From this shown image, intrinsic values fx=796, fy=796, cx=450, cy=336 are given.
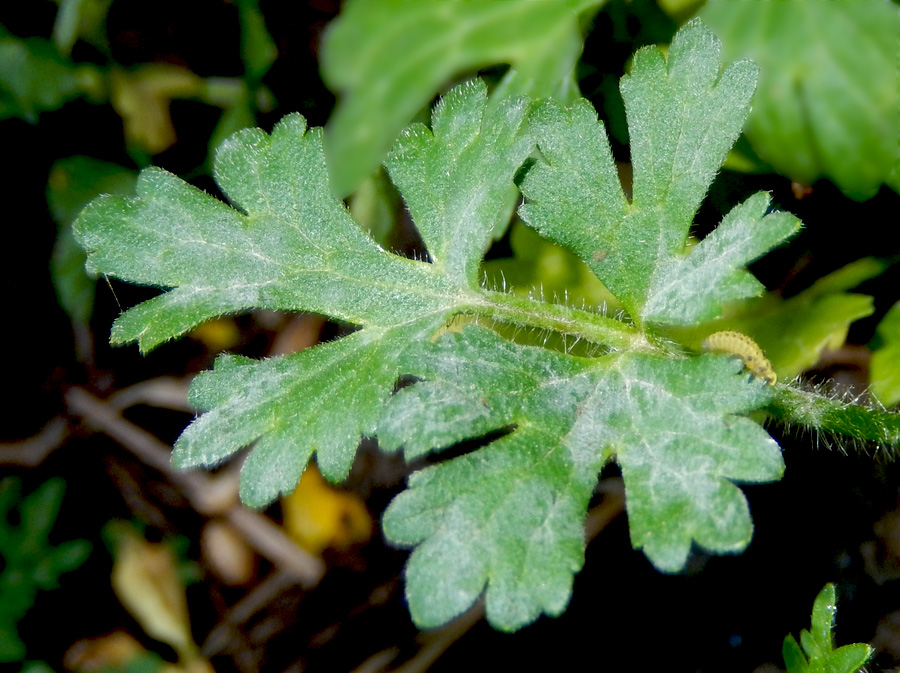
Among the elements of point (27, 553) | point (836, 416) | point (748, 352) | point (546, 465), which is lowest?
point (27, 553)

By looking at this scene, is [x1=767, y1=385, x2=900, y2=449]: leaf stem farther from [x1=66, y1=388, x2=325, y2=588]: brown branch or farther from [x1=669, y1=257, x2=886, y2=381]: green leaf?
[x1=66, y1=388, x2=325, y2=588]: brown branch

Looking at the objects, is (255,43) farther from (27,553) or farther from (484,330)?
(27,553)

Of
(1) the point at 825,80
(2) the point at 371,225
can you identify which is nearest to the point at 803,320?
(1) the point at 825,80

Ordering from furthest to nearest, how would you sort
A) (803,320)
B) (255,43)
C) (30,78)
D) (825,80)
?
(30,78) → (255,43) → (803,320) → (825,80)

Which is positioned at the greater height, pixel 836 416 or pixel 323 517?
pixel 836 416

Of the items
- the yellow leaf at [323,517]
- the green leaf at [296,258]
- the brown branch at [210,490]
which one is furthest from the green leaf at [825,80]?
the brown branch at [210,490]

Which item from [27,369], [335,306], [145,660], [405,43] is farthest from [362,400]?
[27,369]

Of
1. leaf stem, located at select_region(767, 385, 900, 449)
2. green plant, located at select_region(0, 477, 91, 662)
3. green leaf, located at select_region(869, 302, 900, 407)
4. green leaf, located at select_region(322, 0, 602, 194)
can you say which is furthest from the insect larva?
green plant, located at select_region(0, 477, 91, 662)
